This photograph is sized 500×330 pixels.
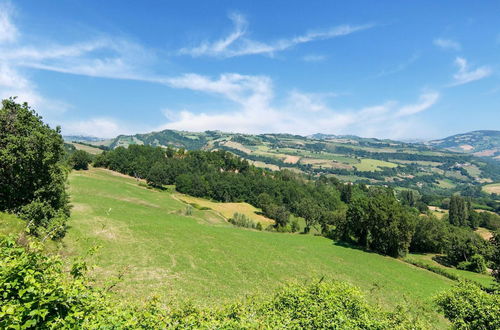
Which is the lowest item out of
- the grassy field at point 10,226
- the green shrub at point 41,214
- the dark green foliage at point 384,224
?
the dark green foliage at point 384,224

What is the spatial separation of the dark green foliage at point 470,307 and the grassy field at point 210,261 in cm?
191

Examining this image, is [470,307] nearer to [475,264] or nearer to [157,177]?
[475,264]

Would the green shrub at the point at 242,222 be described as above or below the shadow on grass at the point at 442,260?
above

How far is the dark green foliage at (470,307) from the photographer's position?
752 inches

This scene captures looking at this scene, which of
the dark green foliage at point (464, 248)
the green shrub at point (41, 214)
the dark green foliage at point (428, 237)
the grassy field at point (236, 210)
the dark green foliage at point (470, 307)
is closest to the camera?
the dark green foliage at point (470, 307)

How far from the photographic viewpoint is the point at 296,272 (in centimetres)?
4872

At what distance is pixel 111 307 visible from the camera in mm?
10180

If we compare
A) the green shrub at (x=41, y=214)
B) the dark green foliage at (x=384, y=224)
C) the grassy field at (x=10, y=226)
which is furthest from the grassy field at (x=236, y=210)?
the grassy field at (x=10, y=226)

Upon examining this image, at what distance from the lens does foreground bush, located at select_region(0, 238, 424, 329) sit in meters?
7.10

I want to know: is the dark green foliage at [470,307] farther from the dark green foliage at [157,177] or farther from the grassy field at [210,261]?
the dark green foliage at [157,177]

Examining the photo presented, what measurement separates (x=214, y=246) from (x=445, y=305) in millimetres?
41483

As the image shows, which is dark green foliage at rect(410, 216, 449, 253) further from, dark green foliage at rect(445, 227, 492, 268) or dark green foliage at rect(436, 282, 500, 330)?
dark green foliage at rect(436, 282, 500, 330)

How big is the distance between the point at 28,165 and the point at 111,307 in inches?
1330

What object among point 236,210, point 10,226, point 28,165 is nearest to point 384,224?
point 236,210
